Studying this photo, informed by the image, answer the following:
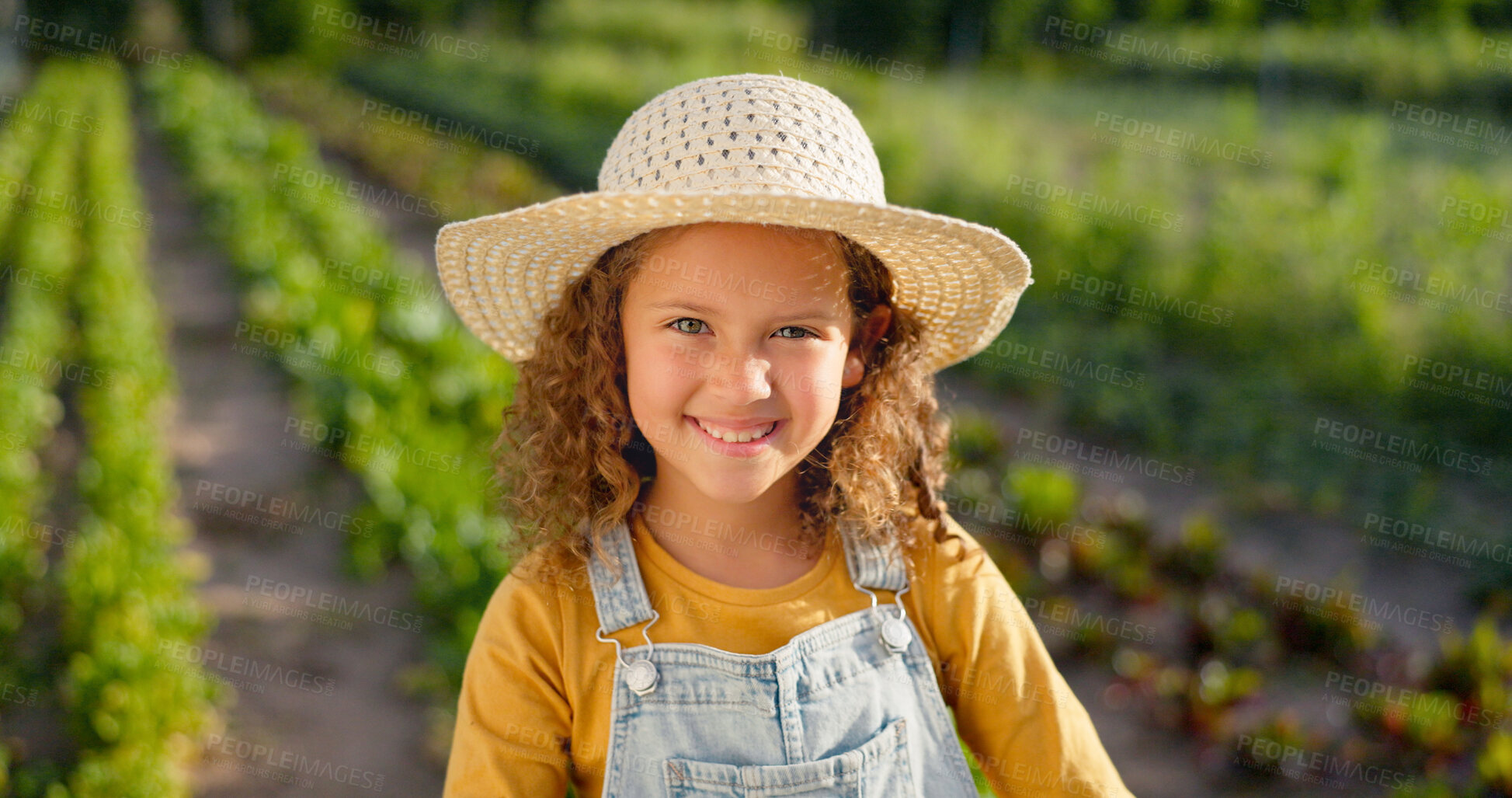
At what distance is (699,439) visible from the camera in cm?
144

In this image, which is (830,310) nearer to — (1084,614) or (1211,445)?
(1084,614)

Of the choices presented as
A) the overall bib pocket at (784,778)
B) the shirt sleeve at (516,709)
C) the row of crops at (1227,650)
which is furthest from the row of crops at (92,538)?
the overall bib pocket at (784,778)

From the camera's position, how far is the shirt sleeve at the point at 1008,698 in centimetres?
153

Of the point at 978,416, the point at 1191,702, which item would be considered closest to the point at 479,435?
the point at 978,416

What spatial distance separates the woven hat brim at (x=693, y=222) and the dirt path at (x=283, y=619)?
6.05ft

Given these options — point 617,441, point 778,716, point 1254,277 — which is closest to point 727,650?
point 778,716

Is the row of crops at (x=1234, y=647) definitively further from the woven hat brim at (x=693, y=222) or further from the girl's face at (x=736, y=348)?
the girl's face at (x=736, y=348)

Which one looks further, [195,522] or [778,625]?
[195,522]

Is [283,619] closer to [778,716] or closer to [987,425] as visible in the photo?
[778,716]

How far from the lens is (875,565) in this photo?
160cm

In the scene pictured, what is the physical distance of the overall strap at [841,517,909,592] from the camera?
5.23 ft

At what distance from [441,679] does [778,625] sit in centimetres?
201

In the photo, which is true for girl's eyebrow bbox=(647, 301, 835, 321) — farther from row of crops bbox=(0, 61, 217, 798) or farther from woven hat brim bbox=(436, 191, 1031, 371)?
row of crops bbox=(0, 61, 217, 798)

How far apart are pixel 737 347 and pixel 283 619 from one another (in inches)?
114
